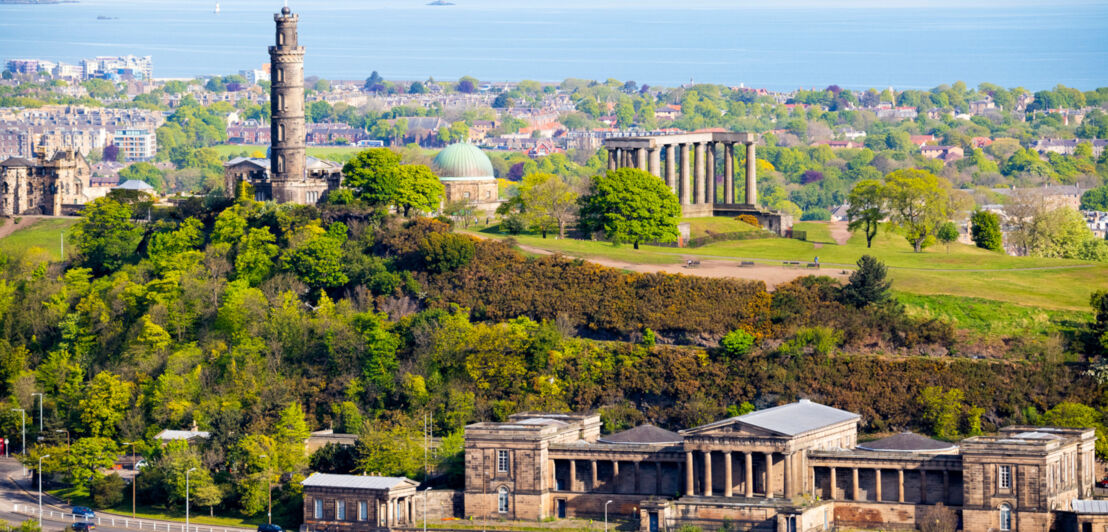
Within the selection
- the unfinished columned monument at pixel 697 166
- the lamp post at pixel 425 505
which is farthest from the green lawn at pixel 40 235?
the lamp post at pixel 425 505

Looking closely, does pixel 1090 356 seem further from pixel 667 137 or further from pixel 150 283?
pixel 150 283

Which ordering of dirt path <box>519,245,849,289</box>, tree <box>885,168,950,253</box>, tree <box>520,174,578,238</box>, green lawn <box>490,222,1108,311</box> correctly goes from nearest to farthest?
green lawn <box>490,222,1108,311</box>
dirt path <box>519,245,849,289</box>
tree <box>520,174,578,238</box>
tree <box>885,168,950,253</box>

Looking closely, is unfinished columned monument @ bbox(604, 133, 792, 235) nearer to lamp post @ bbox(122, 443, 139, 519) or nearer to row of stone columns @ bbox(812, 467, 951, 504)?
lamp post @ bbox(122, 443, 139, 519)

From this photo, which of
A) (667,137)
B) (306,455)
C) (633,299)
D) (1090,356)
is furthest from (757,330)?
(667,137)

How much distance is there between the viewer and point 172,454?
10525 centimetres

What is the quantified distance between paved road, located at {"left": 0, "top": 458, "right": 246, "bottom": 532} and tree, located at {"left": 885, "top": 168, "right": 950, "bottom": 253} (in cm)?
5716

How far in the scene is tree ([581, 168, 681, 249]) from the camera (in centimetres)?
13162

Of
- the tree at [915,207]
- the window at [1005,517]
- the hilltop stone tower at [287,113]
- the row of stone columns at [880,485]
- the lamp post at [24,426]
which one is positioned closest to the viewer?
the window at [1005,517]

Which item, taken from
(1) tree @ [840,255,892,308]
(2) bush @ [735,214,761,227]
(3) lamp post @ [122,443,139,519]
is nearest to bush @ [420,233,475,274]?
(3) lamp post @ [122,443,139,519]

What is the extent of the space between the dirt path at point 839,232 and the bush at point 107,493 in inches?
2166

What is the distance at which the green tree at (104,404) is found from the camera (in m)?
115

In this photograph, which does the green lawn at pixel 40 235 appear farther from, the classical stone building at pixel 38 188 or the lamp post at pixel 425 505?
the lamp post at pixel 425 505

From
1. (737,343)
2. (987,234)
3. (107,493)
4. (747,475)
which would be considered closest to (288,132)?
(107,493)

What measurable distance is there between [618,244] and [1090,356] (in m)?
34.5
